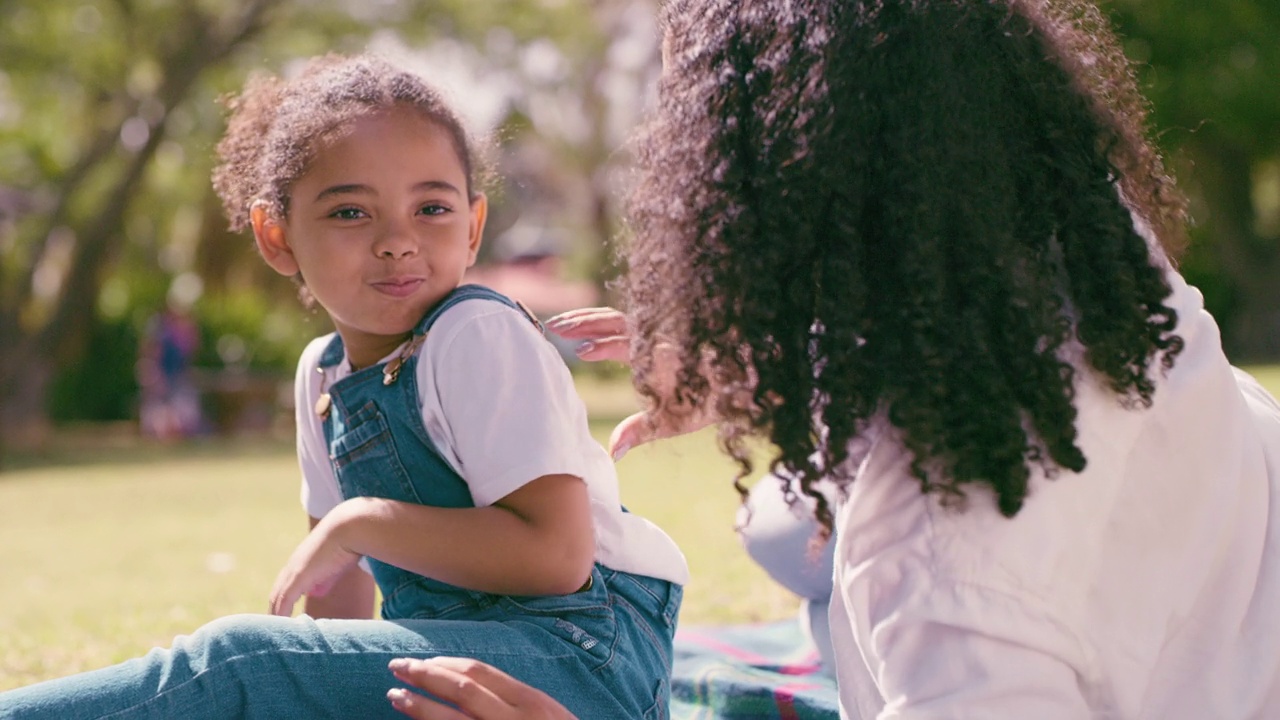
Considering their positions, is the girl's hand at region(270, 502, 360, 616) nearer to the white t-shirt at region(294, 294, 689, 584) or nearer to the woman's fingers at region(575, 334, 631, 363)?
the white t-shirt at region(294, 294, 689, 584)

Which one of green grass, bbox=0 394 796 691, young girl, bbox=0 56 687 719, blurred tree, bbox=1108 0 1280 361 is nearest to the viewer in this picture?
young girl, bbox=0 56 687 719

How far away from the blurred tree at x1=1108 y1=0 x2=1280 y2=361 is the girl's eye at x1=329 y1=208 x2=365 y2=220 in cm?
1949

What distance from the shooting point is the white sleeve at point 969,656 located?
1579 millimetres

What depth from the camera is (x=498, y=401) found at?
2.18m

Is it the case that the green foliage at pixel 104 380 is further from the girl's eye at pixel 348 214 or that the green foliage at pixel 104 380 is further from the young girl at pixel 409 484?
the girl's eye at pixel 348 214

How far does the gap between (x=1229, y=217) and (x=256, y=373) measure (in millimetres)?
16036

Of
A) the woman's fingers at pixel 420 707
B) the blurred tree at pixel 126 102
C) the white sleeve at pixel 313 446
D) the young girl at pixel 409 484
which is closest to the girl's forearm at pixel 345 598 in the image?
the young girl at pixel 409 484

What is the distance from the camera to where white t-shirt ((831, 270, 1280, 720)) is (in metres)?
1.61

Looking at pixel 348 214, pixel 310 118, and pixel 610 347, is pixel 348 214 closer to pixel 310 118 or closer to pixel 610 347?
pixel 310 118

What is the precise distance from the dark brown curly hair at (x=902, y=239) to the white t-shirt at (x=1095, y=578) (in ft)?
0.16

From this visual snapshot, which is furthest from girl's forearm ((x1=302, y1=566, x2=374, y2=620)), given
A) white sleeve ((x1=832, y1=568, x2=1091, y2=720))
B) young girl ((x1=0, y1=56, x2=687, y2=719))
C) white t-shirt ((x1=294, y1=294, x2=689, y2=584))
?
white sleeve ((x1=832, y1=568, x2=1091, y2=720))

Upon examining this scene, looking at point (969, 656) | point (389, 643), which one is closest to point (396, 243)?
point (389, 643)

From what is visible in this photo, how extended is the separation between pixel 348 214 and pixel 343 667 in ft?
2.81

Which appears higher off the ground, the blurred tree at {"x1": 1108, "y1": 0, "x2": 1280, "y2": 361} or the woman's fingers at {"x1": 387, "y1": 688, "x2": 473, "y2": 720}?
the woman's fingers at {"x1": 387, "y1": 688, "x2": 473, "y2": 720}
